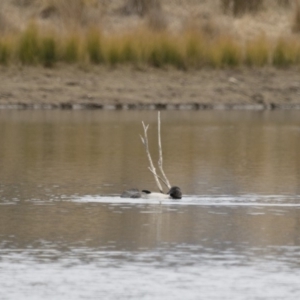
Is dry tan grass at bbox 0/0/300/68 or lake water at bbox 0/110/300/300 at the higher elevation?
dry tan grass at bbox 0/0/300/68

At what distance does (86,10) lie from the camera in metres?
34.4

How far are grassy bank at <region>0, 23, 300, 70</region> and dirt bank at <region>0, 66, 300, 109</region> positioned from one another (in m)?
0.52

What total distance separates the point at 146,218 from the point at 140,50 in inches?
709

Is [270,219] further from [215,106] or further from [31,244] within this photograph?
[215,106]

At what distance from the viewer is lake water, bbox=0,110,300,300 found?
355 inches

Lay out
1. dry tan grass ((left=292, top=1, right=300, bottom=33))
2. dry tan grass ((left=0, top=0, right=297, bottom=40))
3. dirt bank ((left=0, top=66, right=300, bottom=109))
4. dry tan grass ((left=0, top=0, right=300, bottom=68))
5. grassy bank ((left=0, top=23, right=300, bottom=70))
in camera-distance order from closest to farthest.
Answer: dirt bank ((left=0, top=66, right=300, bottom=109)), grassy bank ((left=0, top=23, right=300, bottom=70)), dry tan grass ((left=0, top=0, right=300, bottom=68)), dry tan grass ((left=0, top=0, right=297, bottom=40)), dry tan grass ((left=292, top=1, right=300, bottom=33))

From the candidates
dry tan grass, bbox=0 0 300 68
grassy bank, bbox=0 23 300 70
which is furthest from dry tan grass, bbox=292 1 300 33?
grassy bank, bbox=0 23 300 70

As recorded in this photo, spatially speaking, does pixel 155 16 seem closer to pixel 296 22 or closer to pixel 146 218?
pixel 296 22


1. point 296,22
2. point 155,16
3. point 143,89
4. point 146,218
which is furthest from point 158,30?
point 146,218

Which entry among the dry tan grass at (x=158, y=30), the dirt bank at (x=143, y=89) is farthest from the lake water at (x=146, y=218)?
the dry tan grass at (x=158, y=30)

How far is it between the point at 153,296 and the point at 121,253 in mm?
1571

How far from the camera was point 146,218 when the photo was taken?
11.9 m

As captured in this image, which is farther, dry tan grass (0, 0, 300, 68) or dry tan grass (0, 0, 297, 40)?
dry tan grass (0, 0, 297, 40)

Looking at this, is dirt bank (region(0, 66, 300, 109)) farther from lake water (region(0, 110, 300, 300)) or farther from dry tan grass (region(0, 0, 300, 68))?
lake water (region(0, 110, 300, 300))
